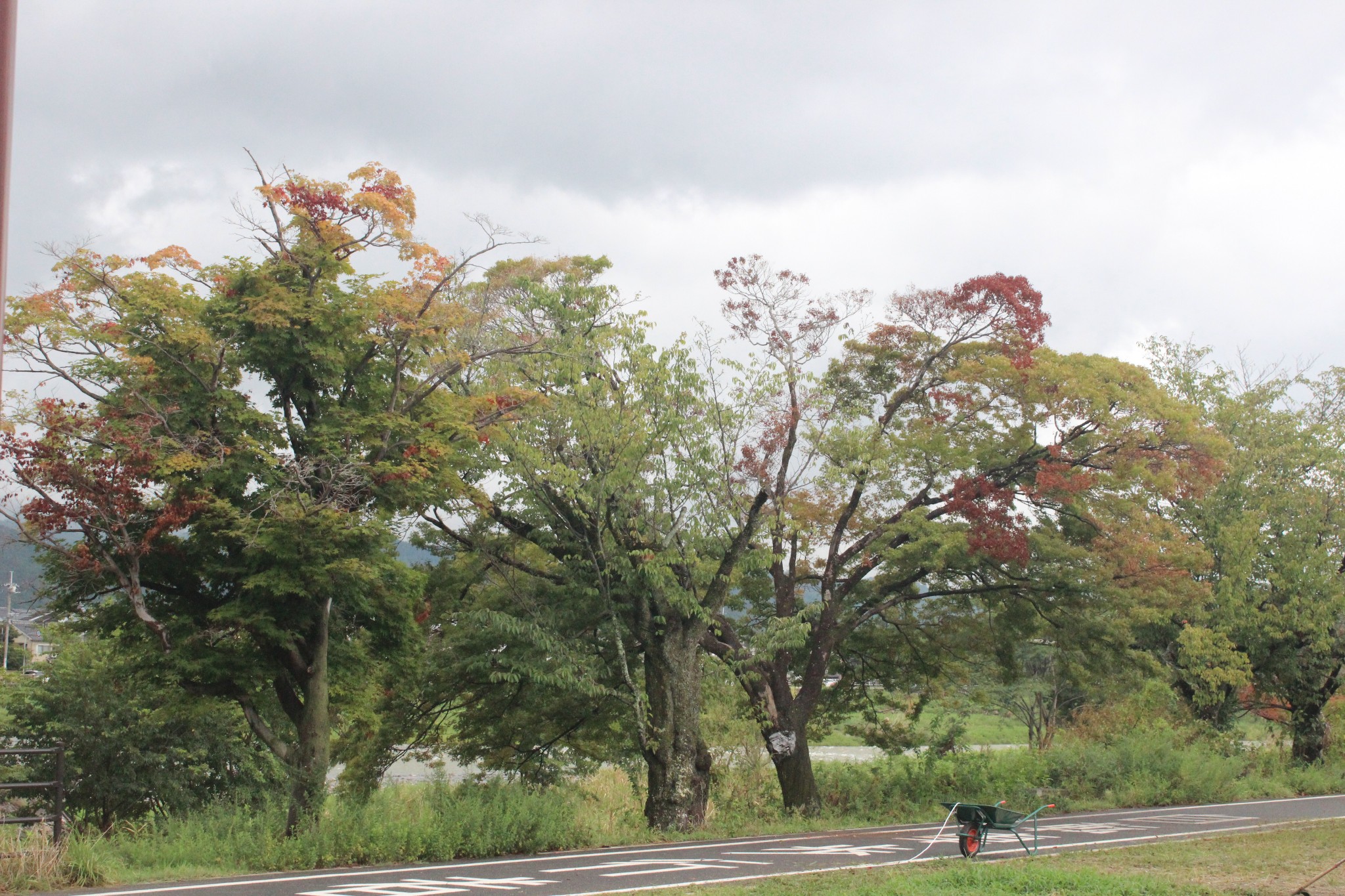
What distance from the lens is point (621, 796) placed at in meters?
26.8

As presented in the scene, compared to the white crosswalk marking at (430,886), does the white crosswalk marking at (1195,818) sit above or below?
below

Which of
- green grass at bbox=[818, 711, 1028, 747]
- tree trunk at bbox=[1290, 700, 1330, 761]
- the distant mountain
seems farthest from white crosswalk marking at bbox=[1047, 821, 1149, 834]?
green grass at bbox=[818, 711, 1028, 747]

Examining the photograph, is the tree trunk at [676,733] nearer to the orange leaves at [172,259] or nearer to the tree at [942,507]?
the tree at [942,507]

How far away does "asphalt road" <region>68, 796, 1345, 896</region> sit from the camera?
11.2 meters

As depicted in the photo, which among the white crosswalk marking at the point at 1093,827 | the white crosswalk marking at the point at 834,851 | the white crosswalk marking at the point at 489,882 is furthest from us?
the white crosswalk marking at the point at 1093,827

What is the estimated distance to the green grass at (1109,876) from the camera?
1038 cm

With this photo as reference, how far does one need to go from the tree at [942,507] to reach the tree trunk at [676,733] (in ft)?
4.51

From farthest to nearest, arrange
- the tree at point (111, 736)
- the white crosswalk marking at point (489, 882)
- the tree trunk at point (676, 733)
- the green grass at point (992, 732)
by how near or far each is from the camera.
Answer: the green grass at point (992, 732)
the tree trunk at point (676, 733)
the tree at point (111, 736)
the white crosswalk marking at point (489, 882)

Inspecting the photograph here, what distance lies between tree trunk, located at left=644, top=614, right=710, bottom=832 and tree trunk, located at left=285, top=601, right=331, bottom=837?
236 inches

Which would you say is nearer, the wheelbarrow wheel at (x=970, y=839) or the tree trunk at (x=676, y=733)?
the wheelbarrow wheel at (x=970, y=839)

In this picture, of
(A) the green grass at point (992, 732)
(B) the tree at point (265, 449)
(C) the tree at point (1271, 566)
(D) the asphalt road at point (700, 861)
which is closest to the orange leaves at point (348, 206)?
(B) the tree at point (265, 449)

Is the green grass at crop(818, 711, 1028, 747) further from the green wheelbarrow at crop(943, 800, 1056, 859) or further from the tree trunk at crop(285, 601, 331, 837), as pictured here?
the tree trunk at crop(285, 601, 331, 837)

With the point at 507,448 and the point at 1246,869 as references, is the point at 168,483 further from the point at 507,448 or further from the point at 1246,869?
the point at 1246,869

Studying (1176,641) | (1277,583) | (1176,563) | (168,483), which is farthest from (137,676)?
(1277,583)
